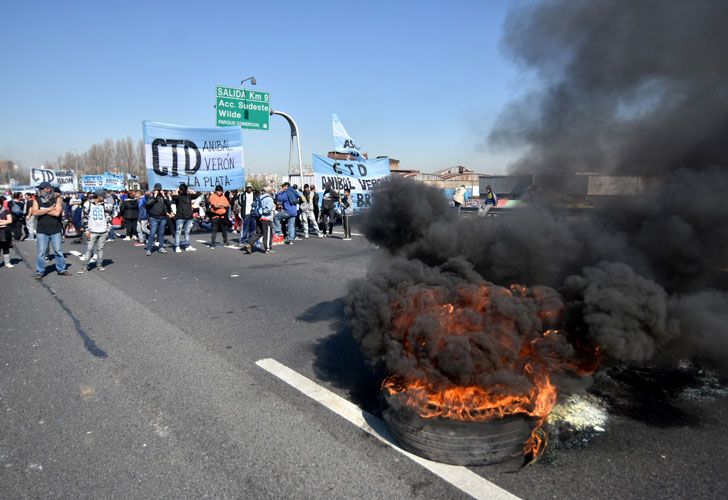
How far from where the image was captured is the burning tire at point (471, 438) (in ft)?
9.23

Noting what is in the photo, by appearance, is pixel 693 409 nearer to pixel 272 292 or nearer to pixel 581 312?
pixel 581 312

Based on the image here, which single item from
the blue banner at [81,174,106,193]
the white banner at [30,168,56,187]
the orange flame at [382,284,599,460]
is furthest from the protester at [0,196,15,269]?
the blue banner at [81,174,106,193]

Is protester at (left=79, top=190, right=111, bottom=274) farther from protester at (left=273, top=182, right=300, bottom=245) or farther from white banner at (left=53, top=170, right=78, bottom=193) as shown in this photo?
white banner at (left=53, top=170, right=78, bottom=193)

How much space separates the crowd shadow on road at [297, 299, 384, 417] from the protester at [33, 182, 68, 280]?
620cm

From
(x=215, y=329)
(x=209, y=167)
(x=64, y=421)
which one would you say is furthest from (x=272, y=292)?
(x=209, y=167)

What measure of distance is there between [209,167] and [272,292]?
9613 mm

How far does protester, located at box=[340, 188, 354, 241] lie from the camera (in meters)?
15.4

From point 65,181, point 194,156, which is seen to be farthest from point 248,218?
point 65,181

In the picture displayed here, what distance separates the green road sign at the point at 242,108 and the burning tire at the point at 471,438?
17885 mm

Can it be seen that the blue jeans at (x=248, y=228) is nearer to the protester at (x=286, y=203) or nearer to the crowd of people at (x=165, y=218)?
the crowd of people at (x=165, y=218)

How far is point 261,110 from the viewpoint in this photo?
19891mm

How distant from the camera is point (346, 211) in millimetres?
16328

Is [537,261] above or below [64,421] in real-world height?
above

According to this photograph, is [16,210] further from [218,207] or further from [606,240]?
[606,240]
